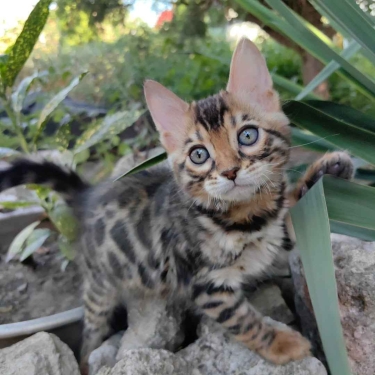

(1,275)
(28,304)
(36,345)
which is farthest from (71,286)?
(36,345)

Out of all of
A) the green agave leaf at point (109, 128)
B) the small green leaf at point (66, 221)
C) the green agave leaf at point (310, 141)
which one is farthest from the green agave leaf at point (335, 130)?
the small green leaf at point (66, 221)

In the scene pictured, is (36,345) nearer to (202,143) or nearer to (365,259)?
(202,143)

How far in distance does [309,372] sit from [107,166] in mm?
1182

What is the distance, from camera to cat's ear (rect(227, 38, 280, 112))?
959mm

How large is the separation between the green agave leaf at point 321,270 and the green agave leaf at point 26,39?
903 millimetres

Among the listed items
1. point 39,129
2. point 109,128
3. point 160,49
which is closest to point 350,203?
point 109,128

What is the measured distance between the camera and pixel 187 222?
3.29 feet

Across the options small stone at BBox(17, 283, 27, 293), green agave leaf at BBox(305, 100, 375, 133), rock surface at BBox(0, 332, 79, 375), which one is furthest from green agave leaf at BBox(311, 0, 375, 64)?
small stone at BBox(17, 283, 27, 293)

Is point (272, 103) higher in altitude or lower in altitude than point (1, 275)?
higher

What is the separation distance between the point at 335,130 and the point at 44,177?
751 mm

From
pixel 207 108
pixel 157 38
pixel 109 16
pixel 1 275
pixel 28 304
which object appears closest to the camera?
pixel 207 108

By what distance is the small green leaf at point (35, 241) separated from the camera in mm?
1329

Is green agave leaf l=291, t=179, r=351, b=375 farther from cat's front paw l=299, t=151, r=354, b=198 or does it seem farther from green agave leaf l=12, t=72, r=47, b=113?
green agave leaf l=12, t=72, r=47, b=113

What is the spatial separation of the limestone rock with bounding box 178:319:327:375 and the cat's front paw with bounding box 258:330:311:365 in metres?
0.01
